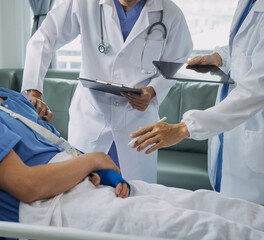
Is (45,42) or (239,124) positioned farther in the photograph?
(45,42)

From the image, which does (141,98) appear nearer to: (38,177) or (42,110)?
(42,110)

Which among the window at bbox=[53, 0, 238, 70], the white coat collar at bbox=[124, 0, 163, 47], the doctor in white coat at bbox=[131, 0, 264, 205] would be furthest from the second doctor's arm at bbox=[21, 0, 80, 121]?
the window at bbox=[53, 0, 238, 70]

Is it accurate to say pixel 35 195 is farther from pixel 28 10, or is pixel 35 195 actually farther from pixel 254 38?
pixel 28 10

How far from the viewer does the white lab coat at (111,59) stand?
1646mm

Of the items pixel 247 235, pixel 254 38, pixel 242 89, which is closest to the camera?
pixel 247 235

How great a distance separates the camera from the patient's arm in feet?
3.19

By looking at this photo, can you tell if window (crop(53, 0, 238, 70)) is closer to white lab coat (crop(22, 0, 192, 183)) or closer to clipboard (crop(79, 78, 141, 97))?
white lab coat (crop(22, 0, 192, 183))

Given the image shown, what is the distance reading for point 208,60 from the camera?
1.61m

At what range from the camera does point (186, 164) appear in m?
2.46

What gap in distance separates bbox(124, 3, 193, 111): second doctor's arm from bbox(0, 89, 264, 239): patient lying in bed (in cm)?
50

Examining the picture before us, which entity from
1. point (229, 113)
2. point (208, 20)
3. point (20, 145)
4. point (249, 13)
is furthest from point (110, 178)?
point (208, 20)

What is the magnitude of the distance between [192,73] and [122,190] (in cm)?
60

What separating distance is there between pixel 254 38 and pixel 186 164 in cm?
135

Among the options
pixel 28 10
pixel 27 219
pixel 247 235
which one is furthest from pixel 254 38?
pixel 28 10
